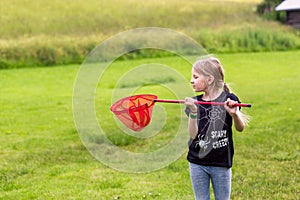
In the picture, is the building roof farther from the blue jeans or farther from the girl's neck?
the blue jeans

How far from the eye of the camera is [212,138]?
4.34m

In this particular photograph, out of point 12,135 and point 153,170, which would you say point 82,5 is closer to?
point 12,135

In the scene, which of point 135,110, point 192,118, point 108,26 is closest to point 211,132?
point 192,118

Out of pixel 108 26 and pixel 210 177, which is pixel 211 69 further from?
pixel 108 26

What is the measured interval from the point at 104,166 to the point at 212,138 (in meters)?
Answer: 3.51

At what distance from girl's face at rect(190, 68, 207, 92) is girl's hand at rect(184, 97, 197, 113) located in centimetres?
23

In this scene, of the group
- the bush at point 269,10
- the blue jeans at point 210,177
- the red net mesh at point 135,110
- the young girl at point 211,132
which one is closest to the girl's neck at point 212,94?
the young girl at point 211,132

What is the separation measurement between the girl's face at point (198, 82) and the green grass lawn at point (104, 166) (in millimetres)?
2016

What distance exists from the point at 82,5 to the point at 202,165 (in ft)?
104

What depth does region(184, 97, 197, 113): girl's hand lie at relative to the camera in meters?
4.12

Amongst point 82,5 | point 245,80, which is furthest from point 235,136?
point 82,5

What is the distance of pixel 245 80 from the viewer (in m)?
18.5

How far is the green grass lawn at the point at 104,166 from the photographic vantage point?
20.8ft

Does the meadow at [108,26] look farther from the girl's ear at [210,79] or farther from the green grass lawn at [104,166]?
the girl's ear at [210,79]
